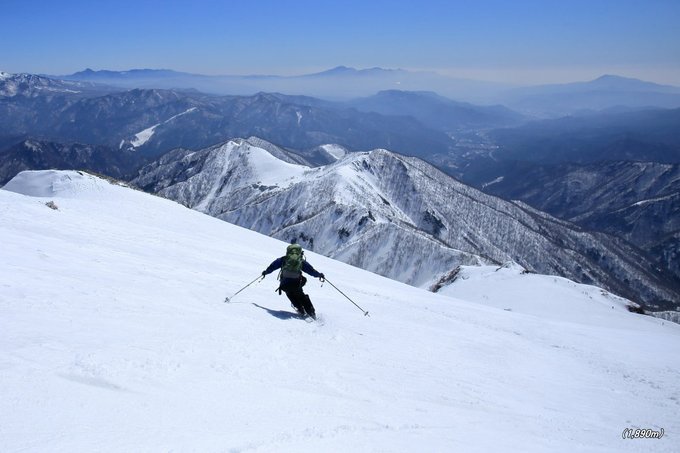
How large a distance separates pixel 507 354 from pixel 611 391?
331cm

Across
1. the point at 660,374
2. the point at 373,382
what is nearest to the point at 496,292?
the point at 660,374

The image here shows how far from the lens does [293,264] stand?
1470 centimetres

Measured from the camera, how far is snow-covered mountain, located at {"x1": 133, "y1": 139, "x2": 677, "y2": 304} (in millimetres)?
109000

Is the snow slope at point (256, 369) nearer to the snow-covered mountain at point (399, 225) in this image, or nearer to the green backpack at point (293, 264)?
the green backpack at point (293, 264)

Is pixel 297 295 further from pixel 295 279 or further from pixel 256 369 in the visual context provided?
pixel 256 369

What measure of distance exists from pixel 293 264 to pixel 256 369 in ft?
17.9

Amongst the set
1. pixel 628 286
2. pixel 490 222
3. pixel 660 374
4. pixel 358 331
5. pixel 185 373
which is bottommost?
pixel 628 286

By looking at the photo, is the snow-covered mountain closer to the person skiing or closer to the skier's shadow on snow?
the skier's shadow on snow

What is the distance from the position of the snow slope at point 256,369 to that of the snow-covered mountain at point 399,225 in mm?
82847

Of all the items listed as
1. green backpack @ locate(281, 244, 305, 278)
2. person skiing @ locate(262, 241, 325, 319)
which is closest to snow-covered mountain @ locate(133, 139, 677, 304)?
person skiing @ locate(262, 241, 325, 319)

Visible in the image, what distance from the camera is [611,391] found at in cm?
1364

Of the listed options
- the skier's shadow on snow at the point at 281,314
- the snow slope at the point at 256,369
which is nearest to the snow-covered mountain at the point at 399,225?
the snow slope at the point at 256,369

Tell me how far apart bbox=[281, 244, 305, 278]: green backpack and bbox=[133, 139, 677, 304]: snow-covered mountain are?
281 ft

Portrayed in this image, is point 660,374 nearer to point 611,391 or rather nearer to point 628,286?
point 611,391
